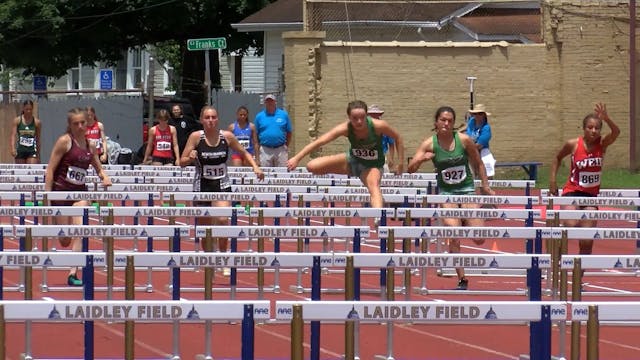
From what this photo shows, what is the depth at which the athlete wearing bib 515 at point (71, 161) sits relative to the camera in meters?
15.6

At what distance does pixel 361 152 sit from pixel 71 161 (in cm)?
298

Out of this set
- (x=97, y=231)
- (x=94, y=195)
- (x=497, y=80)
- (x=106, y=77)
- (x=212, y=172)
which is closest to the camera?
(x=97, y=231)

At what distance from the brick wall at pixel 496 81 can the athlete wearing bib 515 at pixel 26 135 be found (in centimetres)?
886

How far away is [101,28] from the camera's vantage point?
46469 mm

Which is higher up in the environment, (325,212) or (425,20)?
(425,20)

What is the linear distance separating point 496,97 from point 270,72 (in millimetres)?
10648

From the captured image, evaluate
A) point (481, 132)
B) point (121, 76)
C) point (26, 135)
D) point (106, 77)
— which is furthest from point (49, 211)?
point (121, 76)

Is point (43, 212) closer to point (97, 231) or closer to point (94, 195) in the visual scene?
point (94, 195)

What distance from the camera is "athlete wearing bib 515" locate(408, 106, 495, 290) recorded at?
50.1 feet

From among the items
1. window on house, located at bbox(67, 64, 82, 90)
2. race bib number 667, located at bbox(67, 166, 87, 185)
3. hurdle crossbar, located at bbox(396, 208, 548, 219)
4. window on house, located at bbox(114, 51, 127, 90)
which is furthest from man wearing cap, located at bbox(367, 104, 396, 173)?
window on house, located at bbox(67, 64, 82, 90)

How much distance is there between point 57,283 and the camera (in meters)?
15.3

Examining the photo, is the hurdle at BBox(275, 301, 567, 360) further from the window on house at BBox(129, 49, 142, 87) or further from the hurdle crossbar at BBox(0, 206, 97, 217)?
the window on house at BBox(129, 49, 142, 87)

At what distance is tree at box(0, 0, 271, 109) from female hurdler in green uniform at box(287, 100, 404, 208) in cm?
2992

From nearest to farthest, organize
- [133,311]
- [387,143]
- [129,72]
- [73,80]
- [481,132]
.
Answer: [133,311] → [387,143] → [481,132] → [129,72] → [73,80]
